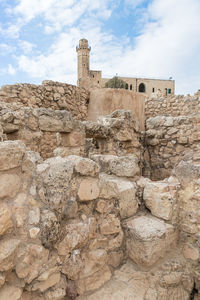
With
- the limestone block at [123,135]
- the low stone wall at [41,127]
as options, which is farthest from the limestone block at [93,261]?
the limestone block at [123,135]

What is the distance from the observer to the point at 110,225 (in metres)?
1.58

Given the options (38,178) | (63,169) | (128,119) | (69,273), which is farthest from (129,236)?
(128,119)

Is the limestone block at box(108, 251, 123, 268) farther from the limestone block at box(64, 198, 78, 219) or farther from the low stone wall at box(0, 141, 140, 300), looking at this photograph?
the limestone block at box(64, 198, 78, 219)

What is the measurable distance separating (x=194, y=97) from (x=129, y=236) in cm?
745

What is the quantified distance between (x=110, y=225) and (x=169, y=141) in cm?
355

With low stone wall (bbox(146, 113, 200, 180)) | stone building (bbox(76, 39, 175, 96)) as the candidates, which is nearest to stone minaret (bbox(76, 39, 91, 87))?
stone building (bbox(76, 39, 175, 96))

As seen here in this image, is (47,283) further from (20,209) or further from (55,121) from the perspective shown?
(55,121)

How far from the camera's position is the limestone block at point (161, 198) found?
5.93 ft

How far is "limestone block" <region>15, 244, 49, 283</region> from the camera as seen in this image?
1121 millimetres

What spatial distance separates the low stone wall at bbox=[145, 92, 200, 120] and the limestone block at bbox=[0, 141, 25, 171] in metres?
7.25

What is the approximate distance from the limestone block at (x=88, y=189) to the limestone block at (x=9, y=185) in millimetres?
476

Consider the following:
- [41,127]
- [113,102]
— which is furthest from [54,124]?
[113,102]

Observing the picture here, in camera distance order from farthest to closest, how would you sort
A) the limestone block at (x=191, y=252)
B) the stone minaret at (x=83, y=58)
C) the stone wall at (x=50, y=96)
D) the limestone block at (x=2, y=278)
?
the stone minaret at (x=83, y=58), the stone wall at (x=50, y=96), the limestone block at (x=191, y=252), the limestone block at (x=2, y=278)

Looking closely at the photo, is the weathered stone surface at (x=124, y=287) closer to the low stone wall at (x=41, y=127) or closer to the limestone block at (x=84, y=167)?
the limestone block at (x=84, y=167)
